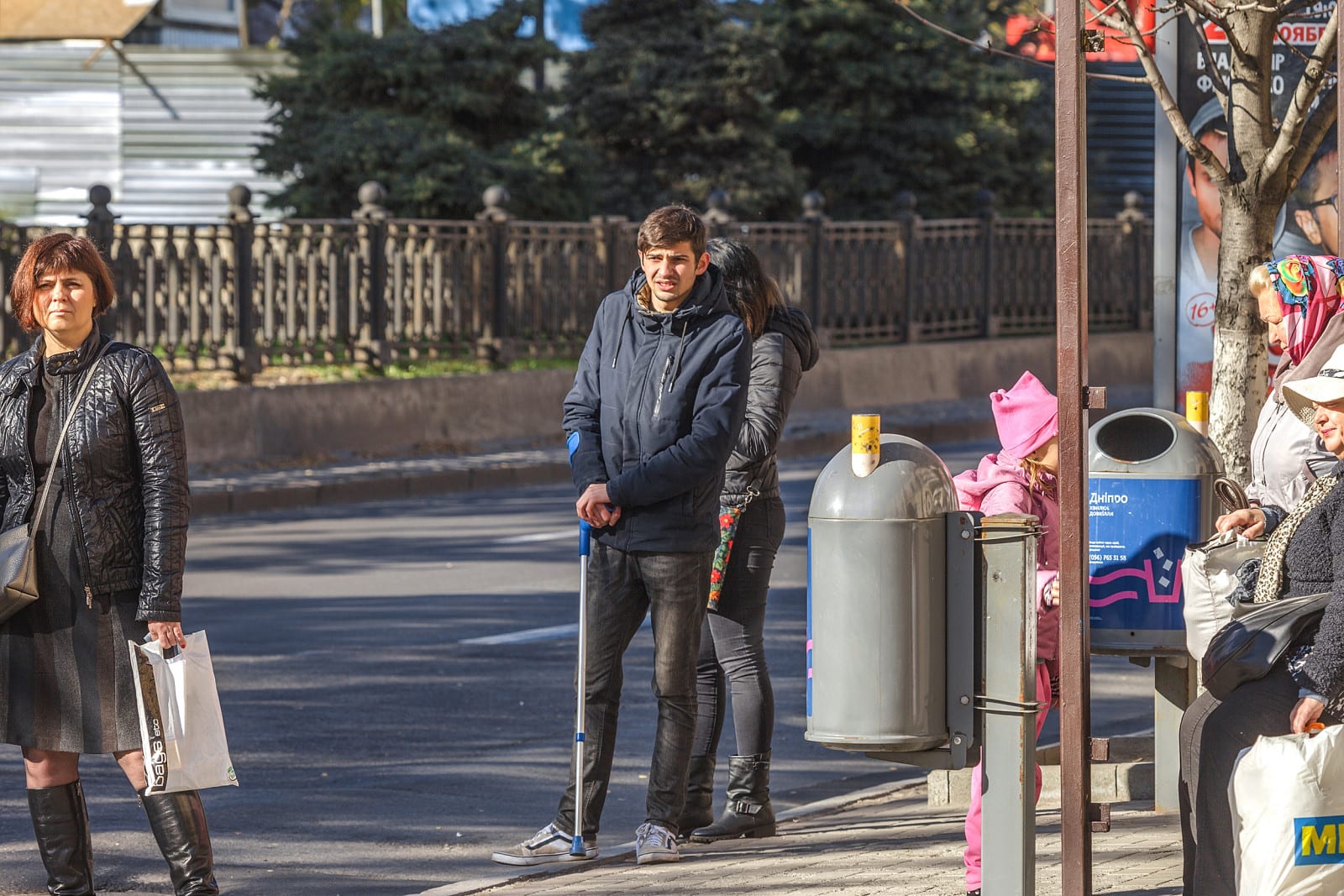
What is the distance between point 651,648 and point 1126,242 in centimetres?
1829

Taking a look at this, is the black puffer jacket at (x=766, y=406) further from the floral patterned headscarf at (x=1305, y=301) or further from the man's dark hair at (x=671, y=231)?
the floral patterned headscarf at (x=1305, y=301)

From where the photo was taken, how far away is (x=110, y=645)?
5.22 metres

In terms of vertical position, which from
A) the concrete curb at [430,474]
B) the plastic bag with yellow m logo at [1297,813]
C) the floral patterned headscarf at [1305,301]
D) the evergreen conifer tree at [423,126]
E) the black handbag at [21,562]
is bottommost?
the concrete curb at [430,474]

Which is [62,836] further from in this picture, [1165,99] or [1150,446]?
[1165,99]

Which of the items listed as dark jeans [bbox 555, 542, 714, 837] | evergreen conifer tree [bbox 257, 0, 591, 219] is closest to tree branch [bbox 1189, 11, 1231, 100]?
dark jeans [bbox 555, 542, 714, 837]

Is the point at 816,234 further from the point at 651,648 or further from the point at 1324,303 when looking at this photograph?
the point at 1324,303

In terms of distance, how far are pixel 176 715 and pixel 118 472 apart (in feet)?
2.13

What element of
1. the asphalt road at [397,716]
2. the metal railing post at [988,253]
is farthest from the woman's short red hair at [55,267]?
the metal railing post at [988,253]

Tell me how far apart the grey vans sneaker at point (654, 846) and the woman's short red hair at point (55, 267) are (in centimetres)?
223

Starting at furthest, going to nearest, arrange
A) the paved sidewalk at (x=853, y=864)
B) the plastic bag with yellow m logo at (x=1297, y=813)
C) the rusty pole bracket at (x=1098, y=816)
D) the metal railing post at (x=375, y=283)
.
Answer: the metal railing post at (x=375, y=283) < the paved sidewalk at (x=853, y=864) < the rusty pole bracket at (x=1098, y=816) < the plastic bag with yellow m logo at (x=1297, y=813)

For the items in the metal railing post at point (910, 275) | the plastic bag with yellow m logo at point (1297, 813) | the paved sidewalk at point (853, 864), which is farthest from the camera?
the metal railing post at point (910, 275)

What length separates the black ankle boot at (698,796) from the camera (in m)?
6.50

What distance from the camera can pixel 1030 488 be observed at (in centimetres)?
556

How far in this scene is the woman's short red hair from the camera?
5270mm
